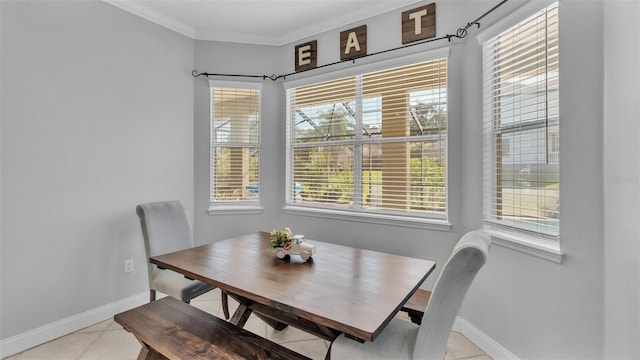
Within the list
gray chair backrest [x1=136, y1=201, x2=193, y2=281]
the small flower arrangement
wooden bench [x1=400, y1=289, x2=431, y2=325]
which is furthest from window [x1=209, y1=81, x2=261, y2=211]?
wooden bench [x1=400, y1=289, x2=431, y2=325]

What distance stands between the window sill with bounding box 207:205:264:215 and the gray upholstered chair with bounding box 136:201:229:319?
0.66 meters

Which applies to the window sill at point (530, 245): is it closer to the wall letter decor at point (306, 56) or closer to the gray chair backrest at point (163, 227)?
the wall letter decor at point (306, 56)

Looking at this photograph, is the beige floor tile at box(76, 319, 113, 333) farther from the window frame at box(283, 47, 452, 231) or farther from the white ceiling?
the white ceiling

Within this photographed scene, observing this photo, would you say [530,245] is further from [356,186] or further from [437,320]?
[356,186]

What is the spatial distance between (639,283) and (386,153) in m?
1.86

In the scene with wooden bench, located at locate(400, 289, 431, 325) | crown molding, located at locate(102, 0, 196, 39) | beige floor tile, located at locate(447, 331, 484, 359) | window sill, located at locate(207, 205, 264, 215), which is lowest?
beige floor tile, located at locate(447, 331, 484, 359)

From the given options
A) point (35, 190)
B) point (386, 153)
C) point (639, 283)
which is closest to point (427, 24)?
point (386, 153)

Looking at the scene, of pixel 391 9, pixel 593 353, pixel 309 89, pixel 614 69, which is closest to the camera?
pixel 614 69

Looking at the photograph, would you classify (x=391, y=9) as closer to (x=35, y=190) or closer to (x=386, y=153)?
(x=386, y=153)

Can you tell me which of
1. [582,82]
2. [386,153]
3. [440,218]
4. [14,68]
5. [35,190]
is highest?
[14,68]

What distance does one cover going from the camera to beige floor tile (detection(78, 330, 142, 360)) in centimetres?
200

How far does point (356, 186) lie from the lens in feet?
9.84

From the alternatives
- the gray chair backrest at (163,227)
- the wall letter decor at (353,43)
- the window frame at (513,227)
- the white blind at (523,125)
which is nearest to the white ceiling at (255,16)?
the wall letter decor at (353,43)

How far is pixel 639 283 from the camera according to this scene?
1259 mm
